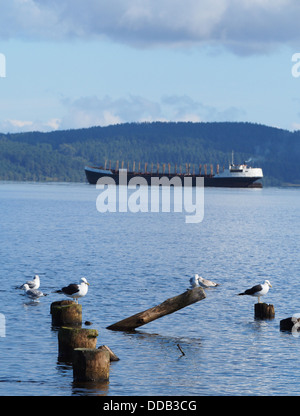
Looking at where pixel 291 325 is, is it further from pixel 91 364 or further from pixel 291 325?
pixel 91 364

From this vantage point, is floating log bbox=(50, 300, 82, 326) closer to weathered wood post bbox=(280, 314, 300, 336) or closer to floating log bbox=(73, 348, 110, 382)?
floating log bbox=(73, 348, 110, 382)

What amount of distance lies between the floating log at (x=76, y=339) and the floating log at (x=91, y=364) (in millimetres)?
1769

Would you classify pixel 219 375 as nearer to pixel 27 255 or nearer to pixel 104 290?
pixel 104 290

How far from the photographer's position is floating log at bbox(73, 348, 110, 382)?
19172mm

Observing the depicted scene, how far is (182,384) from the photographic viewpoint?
19.5 metres

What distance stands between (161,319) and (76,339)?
7605 mm

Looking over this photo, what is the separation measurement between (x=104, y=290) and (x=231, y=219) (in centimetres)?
7478

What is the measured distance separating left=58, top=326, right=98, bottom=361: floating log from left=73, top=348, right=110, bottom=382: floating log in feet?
5.80

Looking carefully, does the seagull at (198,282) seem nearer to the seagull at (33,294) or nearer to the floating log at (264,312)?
the floating log at (264,312)

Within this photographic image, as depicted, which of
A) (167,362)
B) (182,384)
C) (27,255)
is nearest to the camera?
(182,384)

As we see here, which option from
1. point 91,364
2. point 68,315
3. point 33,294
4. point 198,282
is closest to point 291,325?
point 68,315

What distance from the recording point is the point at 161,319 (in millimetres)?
28359

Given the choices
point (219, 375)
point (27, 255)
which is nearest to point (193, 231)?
point (27, 255)

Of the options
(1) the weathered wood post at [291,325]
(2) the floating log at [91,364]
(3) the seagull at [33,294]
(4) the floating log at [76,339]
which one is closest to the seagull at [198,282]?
(3) the seagull at [33,294]
